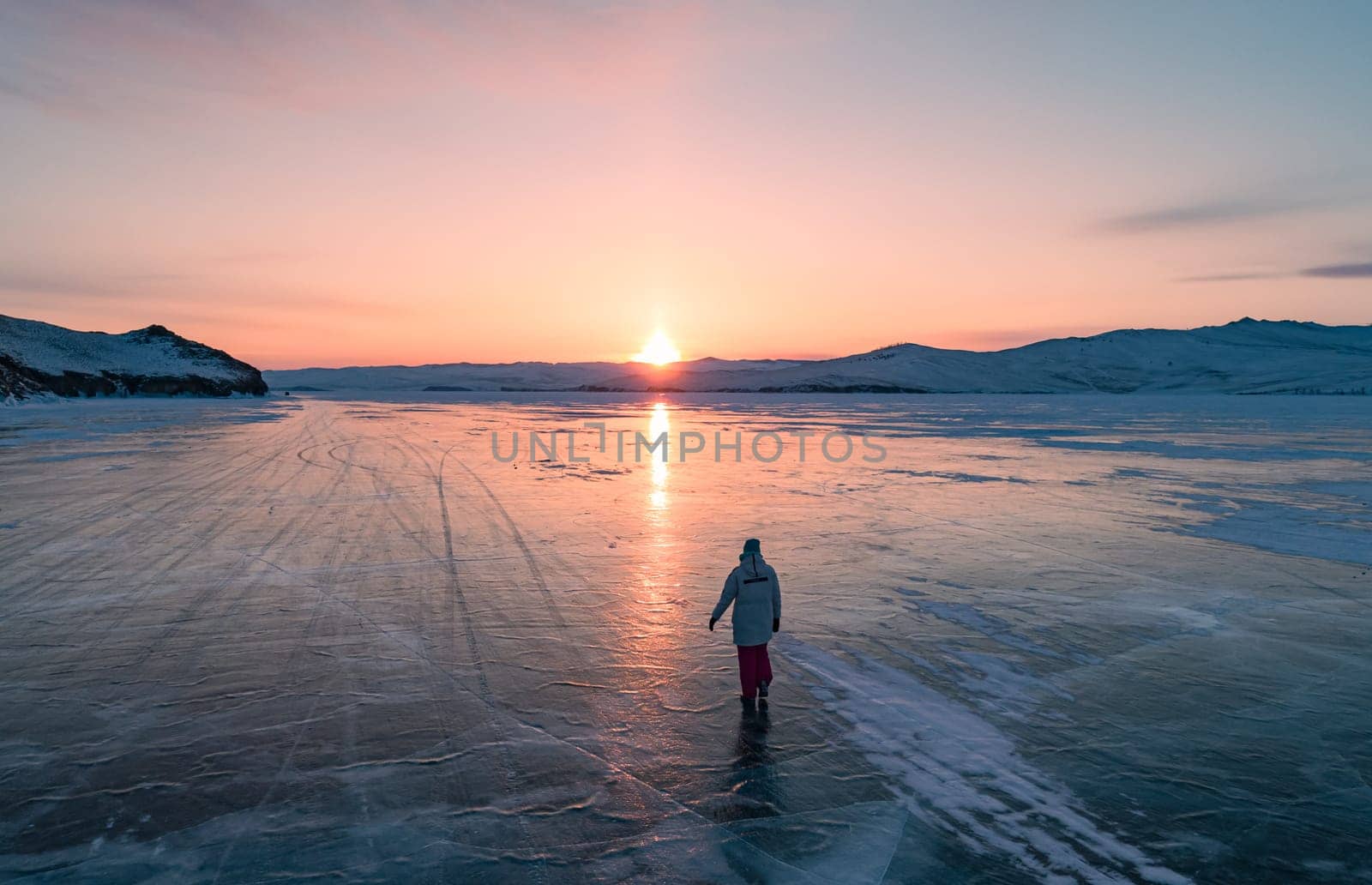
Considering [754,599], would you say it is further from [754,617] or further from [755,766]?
[755,766]

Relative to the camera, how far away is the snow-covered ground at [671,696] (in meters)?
4.35

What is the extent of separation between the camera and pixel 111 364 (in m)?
87.0

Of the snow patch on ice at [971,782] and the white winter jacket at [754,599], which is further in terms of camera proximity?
the white winter jacket at [754,599]

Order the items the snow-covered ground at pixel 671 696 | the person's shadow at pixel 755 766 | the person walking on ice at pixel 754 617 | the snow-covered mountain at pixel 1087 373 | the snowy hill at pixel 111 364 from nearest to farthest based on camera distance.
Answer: the snow-covered ground at pixel 671 696 < the person's shadow at pixel 755 766 < the person walking on ice at pixel 754 617 < the snowy hill at pixel 111 364 < the snow-covered mountain at pixel 1087 373

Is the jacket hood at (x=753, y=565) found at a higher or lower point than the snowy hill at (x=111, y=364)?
lower

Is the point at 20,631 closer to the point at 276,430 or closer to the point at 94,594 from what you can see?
the point at 94,594

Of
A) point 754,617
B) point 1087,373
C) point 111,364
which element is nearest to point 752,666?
point 754,617

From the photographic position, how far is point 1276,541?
1196cm

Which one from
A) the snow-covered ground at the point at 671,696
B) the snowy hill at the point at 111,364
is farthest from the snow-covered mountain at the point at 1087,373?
the snow-covered ground at the point at 671,696

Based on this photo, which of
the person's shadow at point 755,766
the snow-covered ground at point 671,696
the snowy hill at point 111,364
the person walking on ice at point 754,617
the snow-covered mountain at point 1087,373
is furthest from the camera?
the snow-covered mountain at point 1087,373

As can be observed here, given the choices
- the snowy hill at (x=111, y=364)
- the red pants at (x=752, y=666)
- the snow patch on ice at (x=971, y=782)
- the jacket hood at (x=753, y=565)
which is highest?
the snowy hill at (x=111, y=364)

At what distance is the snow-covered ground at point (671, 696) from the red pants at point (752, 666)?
246 millimetres

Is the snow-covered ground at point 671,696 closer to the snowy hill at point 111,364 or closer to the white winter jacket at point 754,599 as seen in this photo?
the white winter jacket at point 754,599

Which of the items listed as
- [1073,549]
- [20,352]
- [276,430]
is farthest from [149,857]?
[20,352]
